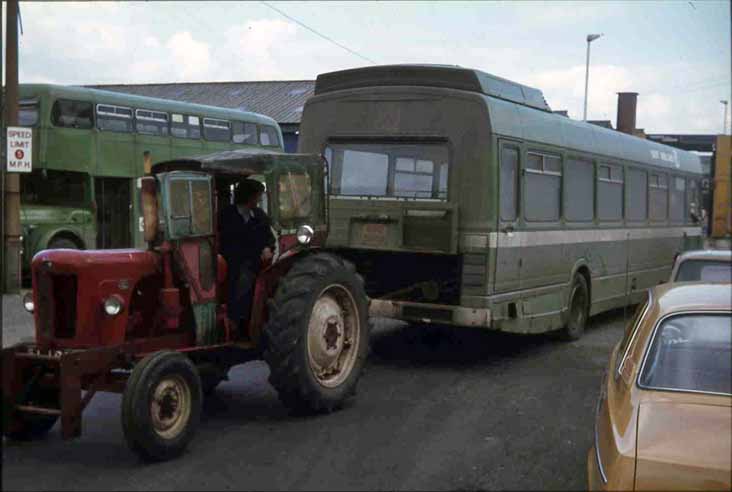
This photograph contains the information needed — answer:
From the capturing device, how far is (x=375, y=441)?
6.84 meters

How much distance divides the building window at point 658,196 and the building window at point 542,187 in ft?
15.0

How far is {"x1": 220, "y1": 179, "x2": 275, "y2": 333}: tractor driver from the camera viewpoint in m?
7.36

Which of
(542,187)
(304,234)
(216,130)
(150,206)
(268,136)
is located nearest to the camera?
(150,206)

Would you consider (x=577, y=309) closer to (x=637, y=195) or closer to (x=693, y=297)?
(x=637, y=195)

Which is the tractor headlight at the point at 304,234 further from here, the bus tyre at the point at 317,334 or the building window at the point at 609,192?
the building window at the point at 609,192

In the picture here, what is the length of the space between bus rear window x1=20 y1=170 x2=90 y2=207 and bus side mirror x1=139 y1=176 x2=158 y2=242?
1207cm

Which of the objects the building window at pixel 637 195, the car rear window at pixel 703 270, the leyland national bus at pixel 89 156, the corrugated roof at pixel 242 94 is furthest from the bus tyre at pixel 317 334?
the leyland national bus at pixel 89 156

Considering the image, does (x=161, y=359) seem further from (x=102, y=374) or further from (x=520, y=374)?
(x=520, y=374)

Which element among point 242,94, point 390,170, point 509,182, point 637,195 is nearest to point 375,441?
point 390,170

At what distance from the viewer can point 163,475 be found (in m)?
5.89

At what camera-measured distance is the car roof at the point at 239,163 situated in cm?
689

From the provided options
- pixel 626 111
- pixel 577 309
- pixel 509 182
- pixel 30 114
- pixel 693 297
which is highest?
pixel 626 111

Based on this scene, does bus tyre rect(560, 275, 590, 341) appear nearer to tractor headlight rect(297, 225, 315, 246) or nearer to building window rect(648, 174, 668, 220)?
building window rect(648, 174, 668, 220)

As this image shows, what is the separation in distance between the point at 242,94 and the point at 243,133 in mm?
2790
